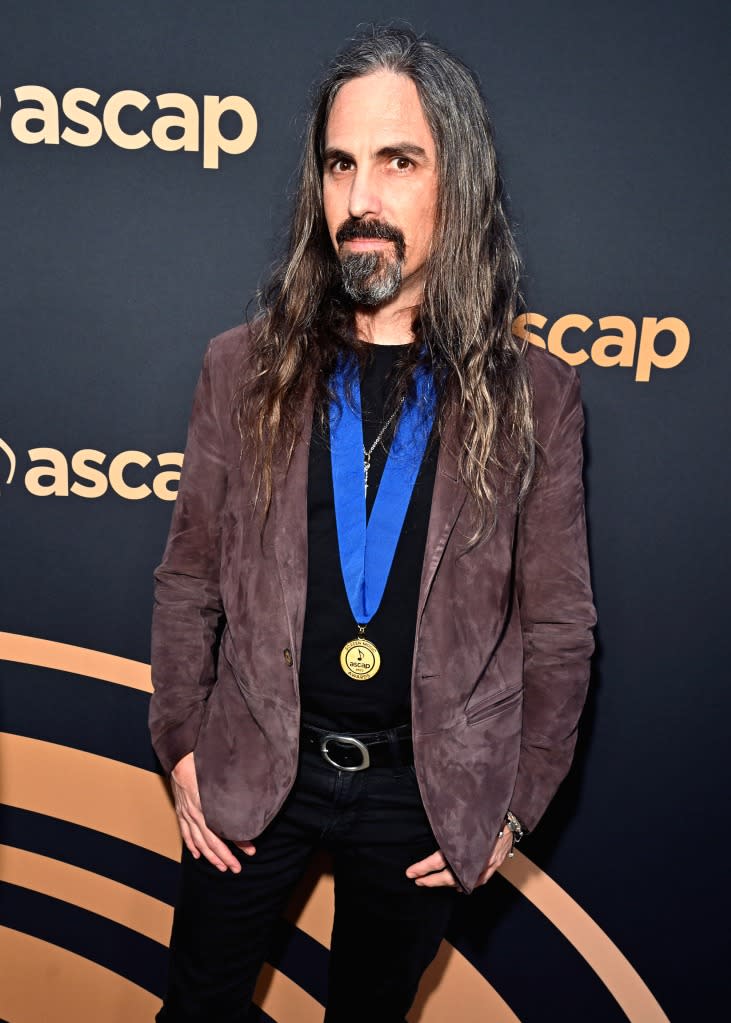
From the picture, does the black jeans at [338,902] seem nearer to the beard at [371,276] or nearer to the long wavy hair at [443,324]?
the long wavy hair at [443,324]

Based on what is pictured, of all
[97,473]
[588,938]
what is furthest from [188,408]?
[588,938]

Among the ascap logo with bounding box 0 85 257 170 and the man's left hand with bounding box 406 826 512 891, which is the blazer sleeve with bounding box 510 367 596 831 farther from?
the ascap logo with bounding box 0 85 257 170

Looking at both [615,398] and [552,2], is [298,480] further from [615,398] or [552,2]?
[552,2]

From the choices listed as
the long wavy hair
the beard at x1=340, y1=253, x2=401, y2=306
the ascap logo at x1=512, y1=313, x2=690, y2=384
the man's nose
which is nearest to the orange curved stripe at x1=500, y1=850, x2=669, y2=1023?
the long wavy hair

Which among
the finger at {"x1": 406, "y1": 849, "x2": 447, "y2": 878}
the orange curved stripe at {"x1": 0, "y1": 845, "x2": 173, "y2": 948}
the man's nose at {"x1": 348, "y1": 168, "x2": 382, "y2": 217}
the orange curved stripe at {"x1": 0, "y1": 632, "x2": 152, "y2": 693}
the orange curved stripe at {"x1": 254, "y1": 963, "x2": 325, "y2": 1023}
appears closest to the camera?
the man's nose at {"x1": 348, "y1": 168, "x2": 382, "y2": 217}

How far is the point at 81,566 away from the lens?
6.90ft

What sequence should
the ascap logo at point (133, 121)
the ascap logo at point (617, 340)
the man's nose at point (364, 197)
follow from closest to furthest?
the man's nose at point (364, 197), the ascap logo at point (133, 121), the ascap logo at point (617, 340)

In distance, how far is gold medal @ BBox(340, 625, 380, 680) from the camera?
1670 millimetres

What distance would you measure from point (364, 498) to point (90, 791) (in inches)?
44.2

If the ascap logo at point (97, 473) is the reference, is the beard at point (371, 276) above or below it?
above

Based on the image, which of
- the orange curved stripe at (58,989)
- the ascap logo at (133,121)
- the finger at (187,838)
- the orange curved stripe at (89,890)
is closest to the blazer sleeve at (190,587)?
the finger at (187,838)

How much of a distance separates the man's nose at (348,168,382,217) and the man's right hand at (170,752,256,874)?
1.06m

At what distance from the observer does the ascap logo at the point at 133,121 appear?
6.01ft

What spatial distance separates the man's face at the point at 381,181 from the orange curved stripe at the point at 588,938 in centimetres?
148
